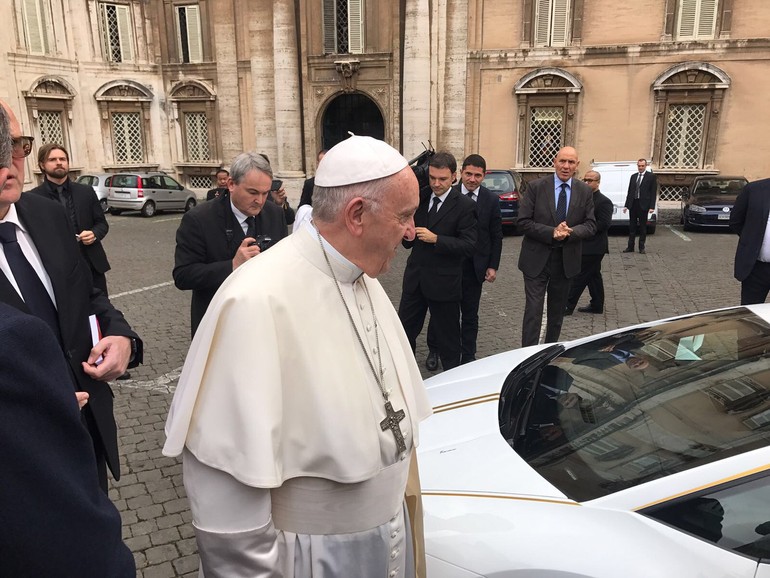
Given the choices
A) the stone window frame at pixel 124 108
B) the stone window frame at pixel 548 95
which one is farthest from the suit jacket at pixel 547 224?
the stone window frame at pixel 124 108

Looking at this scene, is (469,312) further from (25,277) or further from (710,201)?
(710,201)

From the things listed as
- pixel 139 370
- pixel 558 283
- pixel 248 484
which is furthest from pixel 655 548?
pixel 139 370

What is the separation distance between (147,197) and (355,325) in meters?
21.2

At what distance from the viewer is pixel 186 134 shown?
2423 centimetres

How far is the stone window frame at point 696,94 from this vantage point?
716 inches

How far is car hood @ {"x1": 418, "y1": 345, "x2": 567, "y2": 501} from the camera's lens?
219cm

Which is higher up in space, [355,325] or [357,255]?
[357,255]

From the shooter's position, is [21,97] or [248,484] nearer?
[248,484]

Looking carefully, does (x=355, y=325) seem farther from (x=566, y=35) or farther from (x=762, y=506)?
(x=566, y=35)

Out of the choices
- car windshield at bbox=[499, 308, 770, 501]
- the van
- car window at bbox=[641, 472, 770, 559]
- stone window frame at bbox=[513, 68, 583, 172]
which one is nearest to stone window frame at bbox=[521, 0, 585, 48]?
stone window frame at bbox=[513, 68, 583, 172]

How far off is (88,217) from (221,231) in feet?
8.62

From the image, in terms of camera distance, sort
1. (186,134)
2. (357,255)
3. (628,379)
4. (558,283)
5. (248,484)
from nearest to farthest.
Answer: (248,484)
(357,255)
(628,379)
(558,283)
(186,134)

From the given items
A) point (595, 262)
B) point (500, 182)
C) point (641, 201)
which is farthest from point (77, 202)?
point (500, 182)

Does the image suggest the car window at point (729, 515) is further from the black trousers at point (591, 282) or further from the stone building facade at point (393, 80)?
the stone building facade at point (393, 80)
